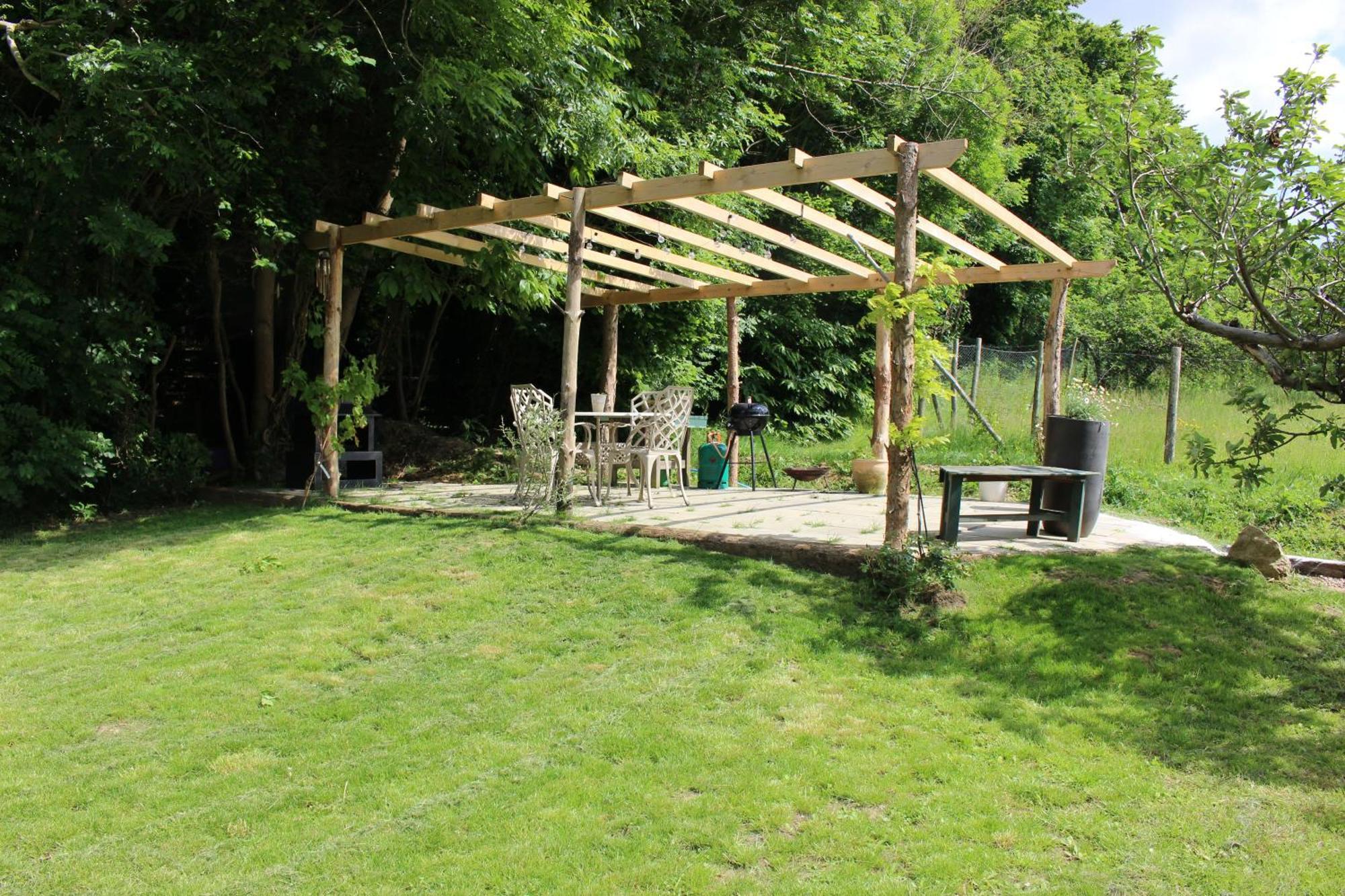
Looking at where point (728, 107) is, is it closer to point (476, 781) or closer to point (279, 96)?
point (279, 96)

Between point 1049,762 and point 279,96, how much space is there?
771 cm

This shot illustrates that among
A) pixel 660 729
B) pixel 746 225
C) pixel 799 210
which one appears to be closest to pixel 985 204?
pixel 799 210

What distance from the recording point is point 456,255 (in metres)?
8.55

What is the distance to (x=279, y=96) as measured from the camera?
8.03m

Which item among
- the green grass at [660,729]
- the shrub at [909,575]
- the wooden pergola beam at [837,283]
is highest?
the wooden pergola beam at [837,283]

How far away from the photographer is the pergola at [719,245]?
16.3 feet

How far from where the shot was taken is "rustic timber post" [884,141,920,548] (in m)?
4.87

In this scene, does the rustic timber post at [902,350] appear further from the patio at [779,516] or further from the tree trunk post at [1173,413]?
the tree trunk post at [1173,413]

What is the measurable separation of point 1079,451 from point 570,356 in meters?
3.33

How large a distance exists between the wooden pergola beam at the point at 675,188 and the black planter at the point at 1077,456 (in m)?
2.06

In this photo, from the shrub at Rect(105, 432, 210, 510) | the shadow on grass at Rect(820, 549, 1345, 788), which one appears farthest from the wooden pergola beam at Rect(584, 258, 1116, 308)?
the shrub at Rect(105, 432, 210, 510)

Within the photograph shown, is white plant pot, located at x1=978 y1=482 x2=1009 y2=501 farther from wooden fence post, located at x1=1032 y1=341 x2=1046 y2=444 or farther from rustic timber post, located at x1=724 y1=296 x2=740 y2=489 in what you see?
rustic timber post, located at x1=724 y1=296 x2=740 y2=489

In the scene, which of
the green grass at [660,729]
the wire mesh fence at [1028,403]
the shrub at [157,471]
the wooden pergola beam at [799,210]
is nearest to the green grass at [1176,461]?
the wire mesh fence at [1028,403]

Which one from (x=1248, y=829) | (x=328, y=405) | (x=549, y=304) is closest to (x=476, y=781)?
(x=1248, y=829)
